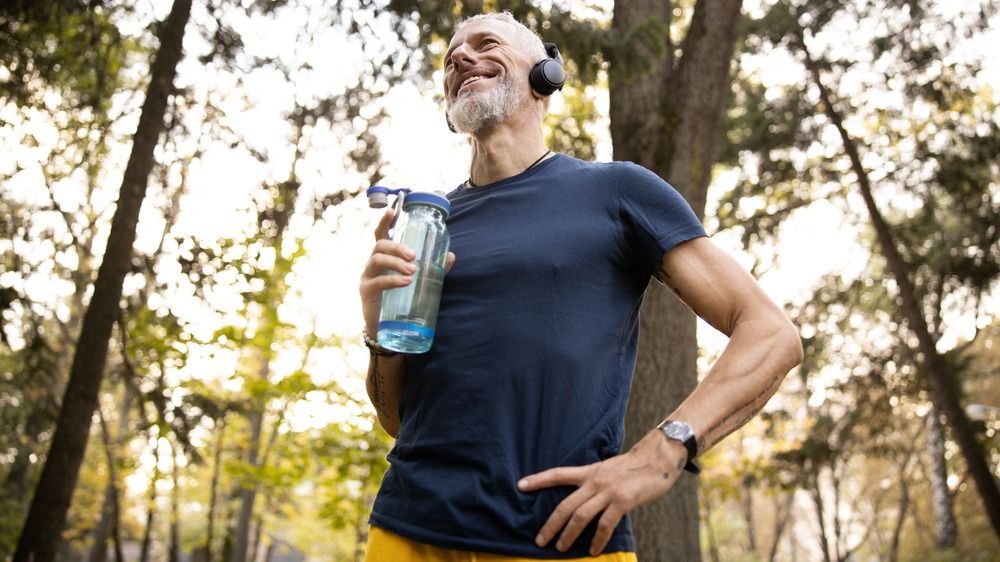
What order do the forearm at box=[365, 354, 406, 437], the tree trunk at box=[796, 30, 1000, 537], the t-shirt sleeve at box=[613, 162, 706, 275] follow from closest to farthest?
Result: the t-shirt sleeve at box=[613, 162, 706, 275] → the forearm at box=[365, 354, 406, 437] → the tree trunk at box=[796, 30, 1000, 537]

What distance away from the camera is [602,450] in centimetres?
171

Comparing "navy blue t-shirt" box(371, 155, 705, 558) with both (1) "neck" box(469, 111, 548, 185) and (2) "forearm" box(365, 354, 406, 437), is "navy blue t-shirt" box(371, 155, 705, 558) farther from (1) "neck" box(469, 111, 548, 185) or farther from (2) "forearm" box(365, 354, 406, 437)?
(1) "neck" box(469, 111, 548, 185)

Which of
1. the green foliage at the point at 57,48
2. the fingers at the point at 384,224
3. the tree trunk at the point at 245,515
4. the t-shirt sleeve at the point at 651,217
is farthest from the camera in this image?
the tree trunk at the point at 245,515

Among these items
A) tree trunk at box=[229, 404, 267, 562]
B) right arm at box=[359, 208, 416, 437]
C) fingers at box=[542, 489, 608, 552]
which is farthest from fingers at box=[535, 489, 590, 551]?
tree trunk at box=[229, 404, 267, 562]

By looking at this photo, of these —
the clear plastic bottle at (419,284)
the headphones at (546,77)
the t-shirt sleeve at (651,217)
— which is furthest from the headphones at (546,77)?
the clear plastic bottle at (419,284)

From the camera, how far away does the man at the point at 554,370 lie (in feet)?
5.24

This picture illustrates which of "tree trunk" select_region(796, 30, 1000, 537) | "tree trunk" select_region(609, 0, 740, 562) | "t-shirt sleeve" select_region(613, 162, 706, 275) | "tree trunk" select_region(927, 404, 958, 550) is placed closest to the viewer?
"t-shirt sleeve" select_region(613, 162, 706, 275)

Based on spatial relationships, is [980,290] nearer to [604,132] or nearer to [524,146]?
[604,132]

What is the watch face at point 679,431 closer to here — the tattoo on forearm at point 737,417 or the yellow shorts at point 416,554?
the tattoo on forearm at point 737,417

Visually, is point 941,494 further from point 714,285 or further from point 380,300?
point 380,300

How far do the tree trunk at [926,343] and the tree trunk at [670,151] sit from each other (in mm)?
6042

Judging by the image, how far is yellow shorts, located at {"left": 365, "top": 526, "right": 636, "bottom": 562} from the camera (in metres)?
1.60

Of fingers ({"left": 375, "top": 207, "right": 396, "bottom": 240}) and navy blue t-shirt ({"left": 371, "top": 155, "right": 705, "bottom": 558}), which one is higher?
fingers ({"left": 375, "top": 207, "right": 396, "bottom": 240})

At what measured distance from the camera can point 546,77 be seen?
2.22 m
